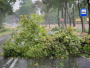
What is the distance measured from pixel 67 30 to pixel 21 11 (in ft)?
307

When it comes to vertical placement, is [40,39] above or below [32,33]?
below

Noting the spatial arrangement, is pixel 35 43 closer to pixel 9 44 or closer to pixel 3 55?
pixel 9 44

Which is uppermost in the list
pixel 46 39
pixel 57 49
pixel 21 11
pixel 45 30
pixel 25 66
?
pixel 21 11

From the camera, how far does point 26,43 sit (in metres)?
7.25

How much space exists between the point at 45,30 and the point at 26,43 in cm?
117

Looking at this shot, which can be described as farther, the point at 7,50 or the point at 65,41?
the point at 7,50

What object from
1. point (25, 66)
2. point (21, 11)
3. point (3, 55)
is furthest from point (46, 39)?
point (21, 11)

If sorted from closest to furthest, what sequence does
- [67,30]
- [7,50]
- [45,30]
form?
[45,30] < [67,30] < [7,50]

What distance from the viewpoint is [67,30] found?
24.9ft

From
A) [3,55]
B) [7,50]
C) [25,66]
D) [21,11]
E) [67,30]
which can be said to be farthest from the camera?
[21,11]

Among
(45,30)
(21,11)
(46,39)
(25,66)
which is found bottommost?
(25,66)

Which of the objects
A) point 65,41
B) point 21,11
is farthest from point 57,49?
point 21,11

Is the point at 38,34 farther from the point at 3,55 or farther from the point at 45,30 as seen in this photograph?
the point at 3,55

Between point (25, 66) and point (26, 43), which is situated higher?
point (26, 43)
